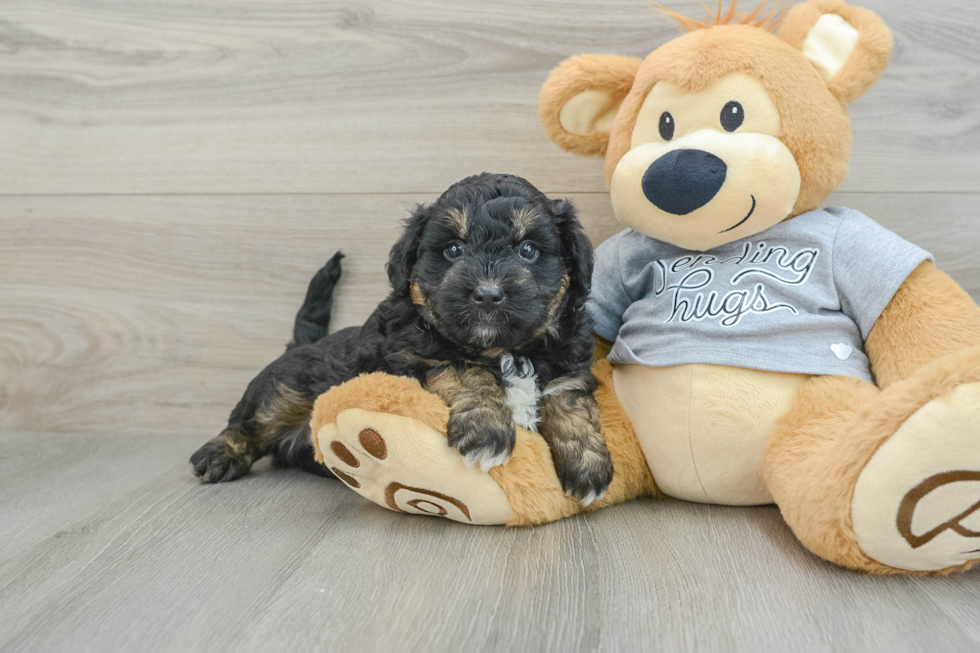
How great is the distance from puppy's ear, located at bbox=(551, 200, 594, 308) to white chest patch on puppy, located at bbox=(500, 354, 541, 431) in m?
0.19

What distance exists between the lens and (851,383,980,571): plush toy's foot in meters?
1.00

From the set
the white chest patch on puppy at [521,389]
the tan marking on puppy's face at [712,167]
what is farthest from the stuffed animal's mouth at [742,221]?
the white chest patch on puppy at [521,389]

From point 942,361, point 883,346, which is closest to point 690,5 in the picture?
point 883,346

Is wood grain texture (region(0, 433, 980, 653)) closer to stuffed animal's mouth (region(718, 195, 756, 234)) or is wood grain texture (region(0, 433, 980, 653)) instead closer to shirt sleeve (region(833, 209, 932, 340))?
shirt sleeve (region(833, 209, 932, 340))

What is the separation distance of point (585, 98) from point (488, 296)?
2.07 feet

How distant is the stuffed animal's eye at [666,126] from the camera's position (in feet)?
4.77

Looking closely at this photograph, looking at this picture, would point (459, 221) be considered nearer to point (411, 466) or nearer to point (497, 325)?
point (497, 325)

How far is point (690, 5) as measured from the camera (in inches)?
74.6

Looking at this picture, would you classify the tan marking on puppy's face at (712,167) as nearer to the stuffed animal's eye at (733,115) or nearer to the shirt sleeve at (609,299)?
the stuffed animal's eye at (733,115)

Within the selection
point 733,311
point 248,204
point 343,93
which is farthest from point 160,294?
point 733,311

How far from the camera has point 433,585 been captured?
45.7 inches

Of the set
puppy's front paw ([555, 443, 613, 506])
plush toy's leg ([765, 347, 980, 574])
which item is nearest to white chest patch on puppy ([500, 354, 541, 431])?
puppy's front paw ([555, 443, 613, 506])

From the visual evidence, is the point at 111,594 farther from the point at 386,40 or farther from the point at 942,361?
the point at 386,40

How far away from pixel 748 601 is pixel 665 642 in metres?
0.19
